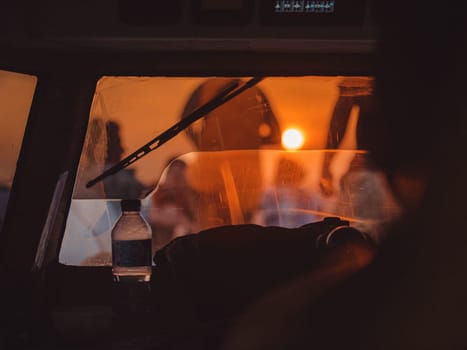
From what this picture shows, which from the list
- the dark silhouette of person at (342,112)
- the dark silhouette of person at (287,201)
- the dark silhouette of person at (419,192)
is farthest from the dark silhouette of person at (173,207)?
the dark silhouette of person at (419,192)

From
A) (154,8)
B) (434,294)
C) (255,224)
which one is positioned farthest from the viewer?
(255,224)

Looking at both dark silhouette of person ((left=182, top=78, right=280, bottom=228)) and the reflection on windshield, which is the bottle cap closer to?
the reflection on windshield

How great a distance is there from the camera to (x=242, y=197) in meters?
2.22

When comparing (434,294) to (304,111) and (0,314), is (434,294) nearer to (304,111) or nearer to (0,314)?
(304,111)

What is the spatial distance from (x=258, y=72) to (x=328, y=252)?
0.55 metres

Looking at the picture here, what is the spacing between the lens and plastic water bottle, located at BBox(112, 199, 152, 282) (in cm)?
217

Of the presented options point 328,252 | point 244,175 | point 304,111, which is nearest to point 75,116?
point 244,175

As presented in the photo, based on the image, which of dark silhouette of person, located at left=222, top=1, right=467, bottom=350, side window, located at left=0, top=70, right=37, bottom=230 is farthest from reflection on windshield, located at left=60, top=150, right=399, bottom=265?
dark silhouette of person, located at left=222, top=1, right=467, bottom=350

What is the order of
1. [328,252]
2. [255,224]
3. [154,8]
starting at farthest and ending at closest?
[255,224] < [328,252] < [154,8]

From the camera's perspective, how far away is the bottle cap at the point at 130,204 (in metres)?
2.17

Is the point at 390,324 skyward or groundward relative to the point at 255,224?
skyward

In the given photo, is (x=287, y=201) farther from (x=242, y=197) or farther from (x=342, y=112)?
(x=342, y=112)

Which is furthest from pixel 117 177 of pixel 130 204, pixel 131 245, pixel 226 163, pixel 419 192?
pixel 419 192

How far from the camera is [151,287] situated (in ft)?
7.48
